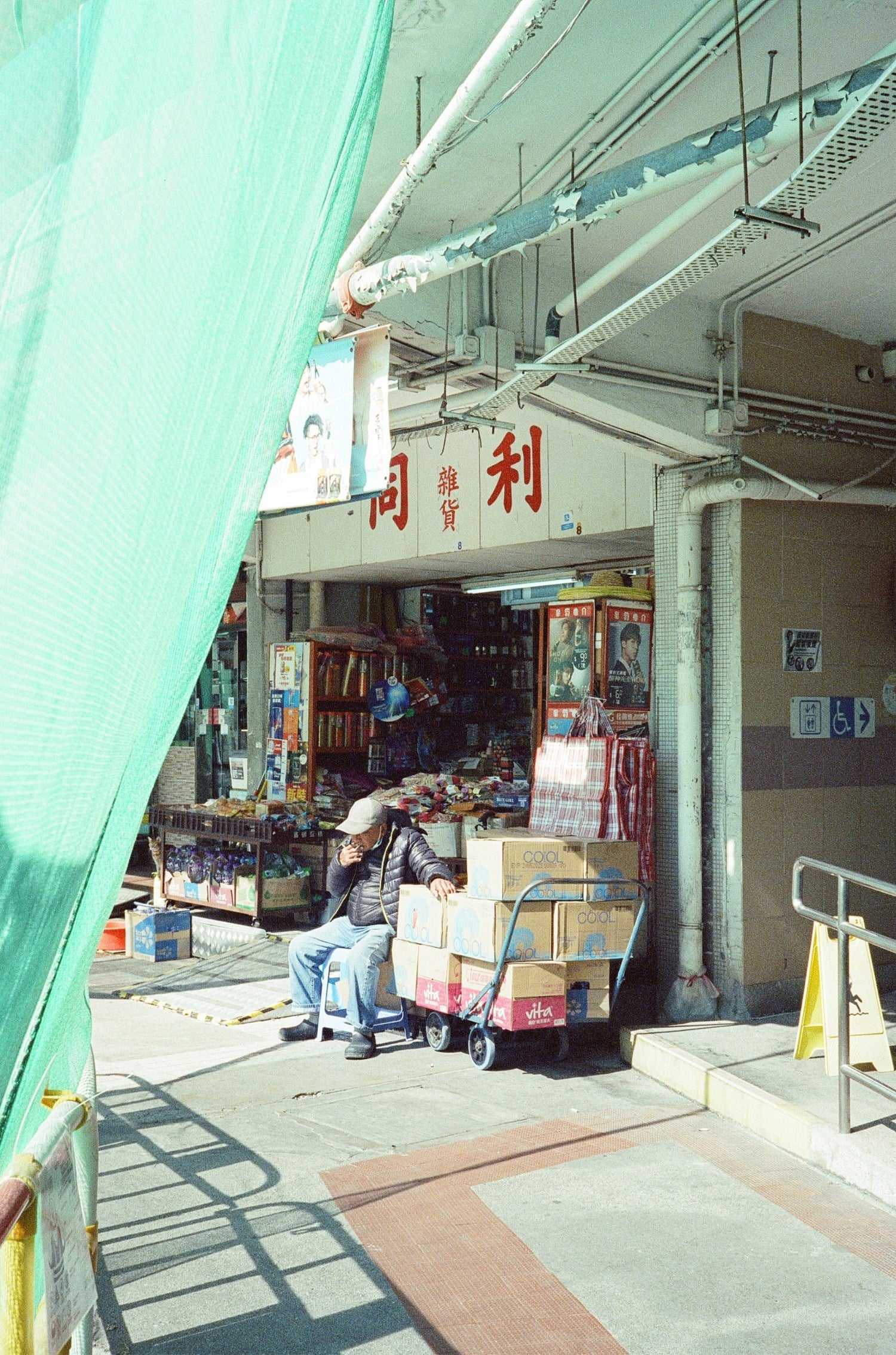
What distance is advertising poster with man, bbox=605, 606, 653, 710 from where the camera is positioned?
28.0 ft

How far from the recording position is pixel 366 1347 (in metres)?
3.66

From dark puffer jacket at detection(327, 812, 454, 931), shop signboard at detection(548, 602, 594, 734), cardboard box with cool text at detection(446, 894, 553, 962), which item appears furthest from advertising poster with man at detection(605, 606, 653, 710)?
cardboard box with cool text at detection(446, 894, 553, 962)

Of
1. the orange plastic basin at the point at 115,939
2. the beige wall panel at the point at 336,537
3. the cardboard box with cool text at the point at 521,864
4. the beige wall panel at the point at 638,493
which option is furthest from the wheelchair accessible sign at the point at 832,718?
the orange plastic basin at the point at 115,939

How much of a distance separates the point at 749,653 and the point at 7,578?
632 centimetres

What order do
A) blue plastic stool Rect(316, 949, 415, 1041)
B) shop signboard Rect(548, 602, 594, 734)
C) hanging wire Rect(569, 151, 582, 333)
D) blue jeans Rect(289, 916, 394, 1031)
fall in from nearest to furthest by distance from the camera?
hanging wire Rect(569, 151, 582, 333)
blue jeans Rect(289, 916, 394, 1031)
blue plastic stool Rect(316, 949, 415, 1041)
shop signboard Rect(548, 602, 594, 734)

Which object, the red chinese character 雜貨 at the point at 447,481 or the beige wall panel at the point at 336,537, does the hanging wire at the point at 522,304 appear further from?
the beige wall panel at the point at 336,537

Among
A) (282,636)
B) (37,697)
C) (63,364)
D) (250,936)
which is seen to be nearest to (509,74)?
(63,364)

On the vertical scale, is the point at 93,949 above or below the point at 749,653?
below

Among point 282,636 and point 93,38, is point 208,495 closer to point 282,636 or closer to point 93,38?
point 93,38

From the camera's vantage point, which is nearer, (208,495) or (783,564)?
(208,495)

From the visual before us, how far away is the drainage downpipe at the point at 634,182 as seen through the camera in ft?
12.7

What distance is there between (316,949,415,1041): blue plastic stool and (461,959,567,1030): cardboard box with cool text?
2.98 ft

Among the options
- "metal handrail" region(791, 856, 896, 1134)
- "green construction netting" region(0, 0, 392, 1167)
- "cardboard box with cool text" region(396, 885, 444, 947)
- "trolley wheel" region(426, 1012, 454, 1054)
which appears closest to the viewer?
"green construction netting" region(0, 0, 392, 1167)

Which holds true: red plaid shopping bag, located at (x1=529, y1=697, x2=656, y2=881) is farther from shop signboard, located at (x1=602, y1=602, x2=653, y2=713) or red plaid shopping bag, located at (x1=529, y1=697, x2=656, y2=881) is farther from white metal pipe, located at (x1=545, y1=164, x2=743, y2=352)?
white metal pipe, located at (x1=545, y1=164, x2=743, y2=352)
